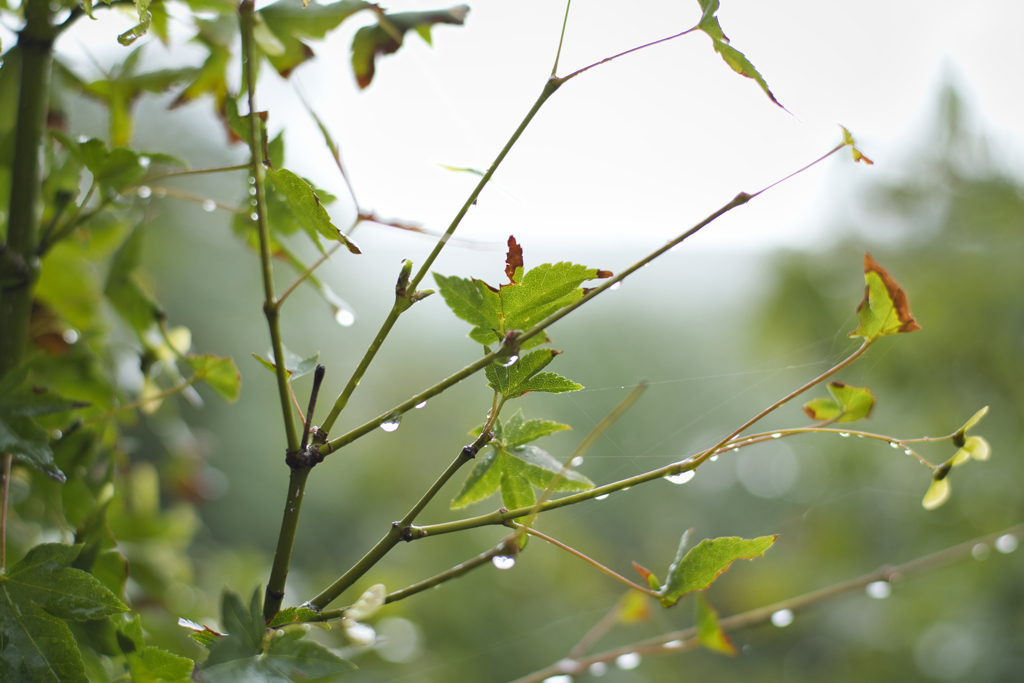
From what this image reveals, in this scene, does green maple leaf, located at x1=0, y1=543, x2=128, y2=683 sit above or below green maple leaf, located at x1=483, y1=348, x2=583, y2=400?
below

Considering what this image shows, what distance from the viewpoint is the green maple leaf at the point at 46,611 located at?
17cm

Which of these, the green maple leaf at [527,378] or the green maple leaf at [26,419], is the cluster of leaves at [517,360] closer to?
the green maple leaf at [527,378]

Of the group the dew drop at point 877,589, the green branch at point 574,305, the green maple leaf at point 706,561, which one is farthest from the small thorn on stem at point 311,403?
the dew drop at point 877,589

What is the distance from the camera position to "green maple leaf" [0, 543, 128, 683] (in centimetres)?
17

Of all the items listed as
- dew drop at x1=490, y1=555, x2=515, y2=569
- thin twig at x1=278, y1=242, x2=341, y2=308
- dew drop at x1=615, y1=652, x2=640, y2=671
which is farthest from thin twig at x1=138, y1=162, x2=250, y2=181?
dew drop at x1=615, y1=652, x2=640, y2=671

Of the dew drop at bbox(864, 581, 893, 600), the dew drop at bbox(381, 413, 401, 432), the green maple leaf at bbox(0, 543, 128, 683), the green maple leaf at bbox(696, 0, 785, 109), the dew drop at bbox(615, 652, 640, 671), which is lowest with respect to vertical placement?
the dew drop at bbox(615, 652, 640, 671)

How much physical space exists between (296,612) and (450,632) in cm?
142

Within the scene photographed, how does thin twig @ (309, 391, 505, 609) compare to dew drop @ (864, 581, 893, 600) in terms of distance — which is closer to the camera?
thin twig @ (309, 391, 505, 609)

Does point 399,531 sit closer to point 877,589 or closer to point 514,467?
point 514,467

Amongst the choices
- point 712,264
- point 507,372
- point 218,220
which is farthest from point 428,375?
point 507,372

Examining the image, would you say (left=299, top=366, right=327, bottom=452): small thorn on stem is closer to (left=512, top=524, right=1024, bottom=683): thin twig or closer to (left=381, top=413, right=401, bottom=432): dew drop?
(left=381, top=413, right=401, bottom=432): dew drop

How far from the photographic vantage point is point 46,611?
18 cm

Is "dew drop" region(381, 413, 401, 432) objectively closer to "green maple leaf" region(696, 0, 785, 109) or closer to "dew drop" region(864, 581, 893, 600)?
"green maple leaf" region(696, 0, 785, 109)

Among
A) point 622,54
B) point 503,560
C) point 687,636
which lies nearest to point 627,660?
point 687,636
